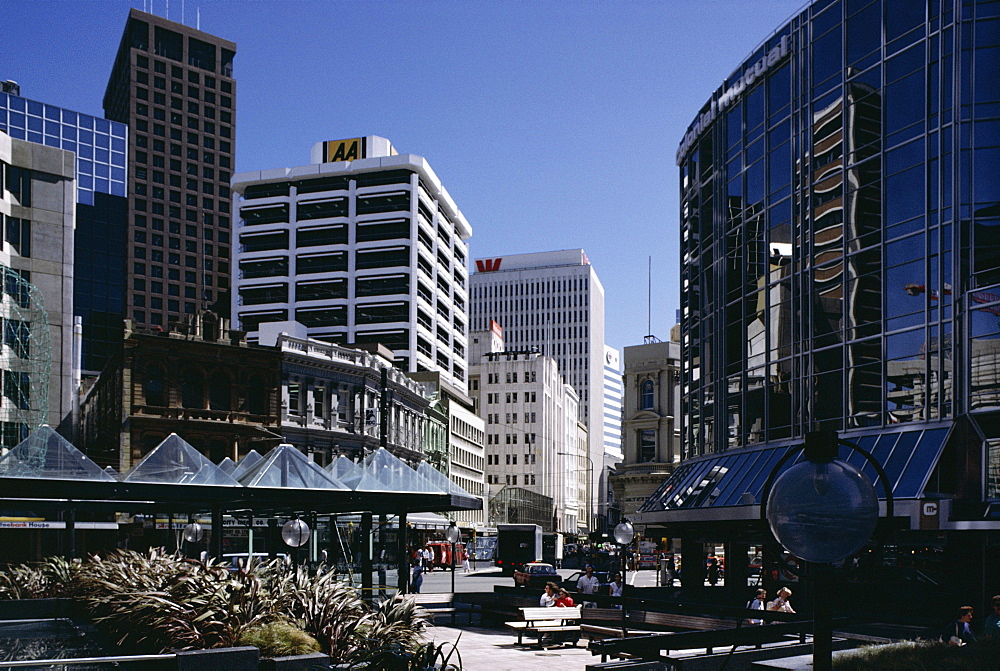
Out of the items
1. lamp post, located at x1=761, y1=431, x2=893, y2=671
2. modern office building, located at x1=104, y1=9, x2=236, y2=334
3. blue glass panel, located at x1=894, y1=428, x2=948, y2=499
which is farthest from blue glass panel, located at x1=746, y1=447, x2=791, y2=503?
modern office building, located at x1=104, y1=9, x2=236, y2=334

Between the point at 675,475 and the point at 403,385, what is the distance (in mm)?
43054

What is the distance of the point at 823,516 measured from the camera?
630 centimetres

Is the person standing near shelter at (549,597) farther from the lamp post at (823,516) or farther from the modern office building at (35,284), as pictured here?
the modern office building at (35,284)

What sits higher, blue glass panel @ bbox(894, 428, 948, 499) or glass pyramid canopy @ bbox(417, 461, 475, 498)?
blue glass panel @ bbox(894, 428, 948, 499)

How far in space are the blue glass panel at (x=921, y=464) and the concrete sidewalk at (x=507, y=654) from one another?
9.56m

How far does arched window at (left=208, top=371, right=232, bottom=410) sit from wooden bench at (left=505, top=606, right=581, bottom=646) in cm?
4443

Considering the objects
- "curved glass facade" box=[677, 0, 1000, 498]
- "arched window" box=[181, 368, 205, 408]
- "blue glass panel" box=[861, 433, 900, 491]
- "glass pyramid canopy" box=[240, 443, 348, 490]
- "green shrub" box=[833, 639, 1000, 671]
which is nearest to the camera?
"green shrub" box=[833, 639, 1000, 671]

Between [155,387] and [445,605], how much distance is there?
3471cm

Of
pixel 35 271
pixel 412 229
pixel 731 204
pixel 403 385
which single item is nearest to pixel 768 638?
pixel 731 204

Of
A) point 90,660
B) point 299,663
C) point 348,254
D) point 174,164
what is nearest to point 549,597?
point 299,663

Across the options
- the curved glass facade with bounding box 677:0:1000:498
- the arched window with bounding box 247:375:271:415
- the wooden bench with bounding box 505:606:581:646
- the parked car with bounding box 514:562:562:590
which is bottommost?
the parked car with bounding box 514:562:562:590

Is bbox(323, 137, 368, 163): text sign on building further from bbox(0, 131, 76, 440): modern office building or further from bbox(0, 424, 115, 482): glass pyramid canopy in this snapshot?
bbox(0, 424, 115, 482): glass pyramid canopy

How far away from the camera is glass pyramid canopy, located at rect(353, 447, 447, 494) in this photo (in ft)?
91.9

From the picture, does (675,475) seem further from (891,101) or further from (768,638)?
(768,638)
